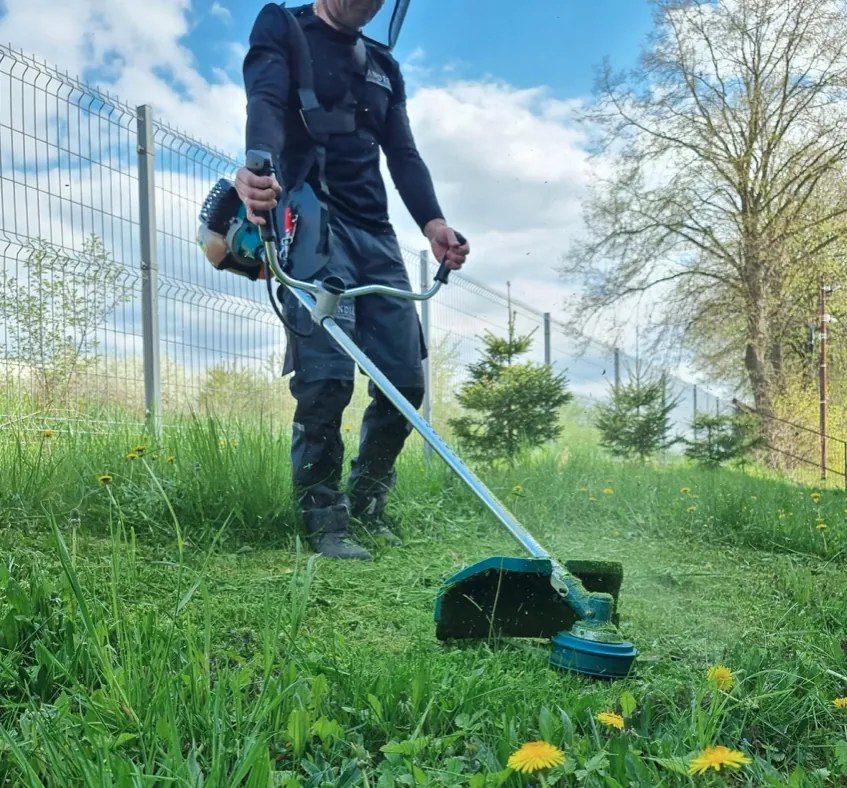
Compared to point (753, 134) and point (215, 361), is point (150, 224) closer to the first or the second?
point (215, 361)

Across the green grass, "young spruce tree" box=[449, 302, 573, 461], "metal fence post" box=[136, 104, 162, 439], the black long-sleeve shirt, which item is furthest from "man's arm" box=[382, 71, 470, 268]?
"young spruce tree" box=[449, 302, 573, 461]

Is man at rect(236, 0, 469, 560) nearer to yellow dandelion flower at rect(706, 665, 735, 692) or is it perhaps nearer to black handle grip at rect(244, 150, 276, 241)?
black handle grip at rect(244, 150, 276, 241)

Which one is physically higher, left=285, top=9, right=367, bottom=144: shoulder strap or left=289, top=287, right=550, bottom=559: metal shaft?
left=285, top=9, right=367, bottom=144: shoulder strap

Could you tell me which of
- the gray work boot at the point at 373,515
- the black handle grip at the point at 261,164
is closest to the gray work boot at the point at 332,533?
the gray work boot at the point at 373,515

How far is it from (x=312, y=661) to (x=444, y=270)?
135cm

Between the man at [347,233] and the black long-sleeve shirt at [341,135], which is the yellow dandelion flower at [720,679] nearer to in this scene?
the man at [347,233]

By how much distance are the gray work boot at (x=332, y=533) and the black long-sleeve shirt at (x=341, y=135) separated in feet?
3.10

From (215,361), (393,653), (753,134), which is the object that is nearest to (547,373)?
(215,361)

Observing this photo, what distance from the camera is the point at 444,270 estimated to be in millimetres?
2309

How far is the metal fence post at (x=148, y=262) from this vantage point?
4.05 m

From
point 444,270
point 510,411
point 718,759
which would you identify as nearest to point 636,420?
point 510,411

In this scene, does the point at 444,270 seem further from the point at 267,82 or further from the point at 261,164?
the point at 267,82

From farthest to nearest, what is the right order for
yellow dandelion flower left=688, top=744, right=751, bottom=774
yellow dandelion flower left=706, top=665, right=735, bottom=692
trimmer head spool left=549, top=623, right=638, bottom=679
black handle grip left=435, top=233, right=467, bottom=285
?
black handle grip left=435, top=233, right=467, bottom=285 → trimmer head spool left=549, top=623, right=638, bottom=679 → yellow dandelion flower left=706, top=665, right=735, bottom=692 → yellow dandelion flower left=688, top=744, right=751, bottom=774

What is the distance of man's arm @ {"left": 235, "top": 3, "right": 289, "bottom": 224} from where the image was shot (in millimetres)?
2352
